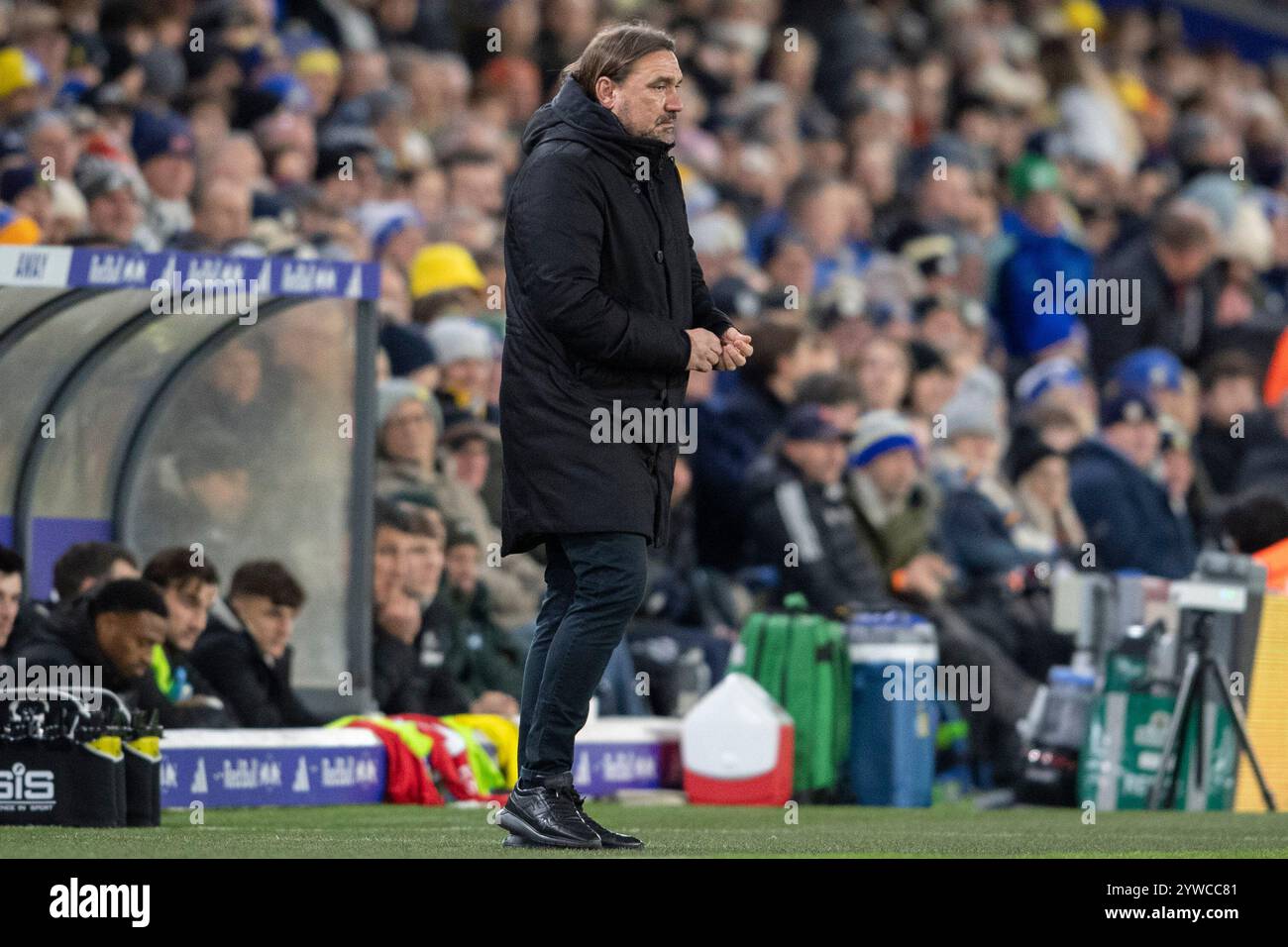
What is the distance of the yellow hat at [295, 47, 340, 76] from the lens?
591 inches

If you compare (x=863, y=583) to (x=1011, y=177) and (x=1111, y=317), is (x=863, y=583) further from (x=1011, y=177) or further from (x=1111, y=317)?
(x=1011, y=177)

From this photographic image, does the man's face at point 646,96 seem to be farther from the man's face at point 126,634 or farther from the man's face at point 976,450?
the man's face at point 976,450

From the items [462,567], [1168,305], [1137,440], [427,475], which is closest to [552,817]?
[462,567]

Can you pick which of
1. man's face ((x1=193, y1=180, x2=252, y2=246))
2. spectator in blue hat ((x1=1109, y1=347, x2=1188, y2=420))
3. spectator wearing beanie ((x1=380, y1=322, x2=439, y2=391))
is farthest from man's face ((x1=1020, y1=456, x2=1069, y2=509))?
man's face ((x1=193, y1=180, x2=252, y2=246))

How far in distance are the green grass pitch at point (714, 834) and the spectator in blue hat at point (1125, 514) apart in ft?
12.6

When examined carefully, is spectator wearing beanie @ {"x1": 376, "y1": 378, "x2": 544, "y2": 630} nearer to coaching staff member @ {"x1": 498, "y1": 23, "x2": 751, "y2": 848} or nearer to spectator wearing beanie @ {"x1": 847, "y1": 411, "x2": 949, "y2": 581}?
spectator wearing beanie @ {"x1": 847, "y1": 411, "x2": 949, "y2": 581}

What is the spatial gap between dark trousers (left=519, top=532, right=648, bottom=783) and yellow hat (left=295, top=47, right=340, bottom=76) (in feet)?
28.8

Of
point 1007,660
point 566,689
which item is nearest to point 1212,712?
point 1007,660

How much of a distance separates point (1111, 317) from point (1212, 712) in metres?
7.83

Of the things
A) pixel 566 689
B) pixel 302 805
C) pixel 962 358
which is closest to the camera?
pixel 566 689

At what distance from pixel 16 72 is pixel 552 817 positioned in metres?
7.22

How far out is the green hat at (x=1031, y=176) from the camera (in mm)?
19281

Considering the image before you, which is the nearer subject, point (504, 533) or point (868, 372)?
point (504, 533)
